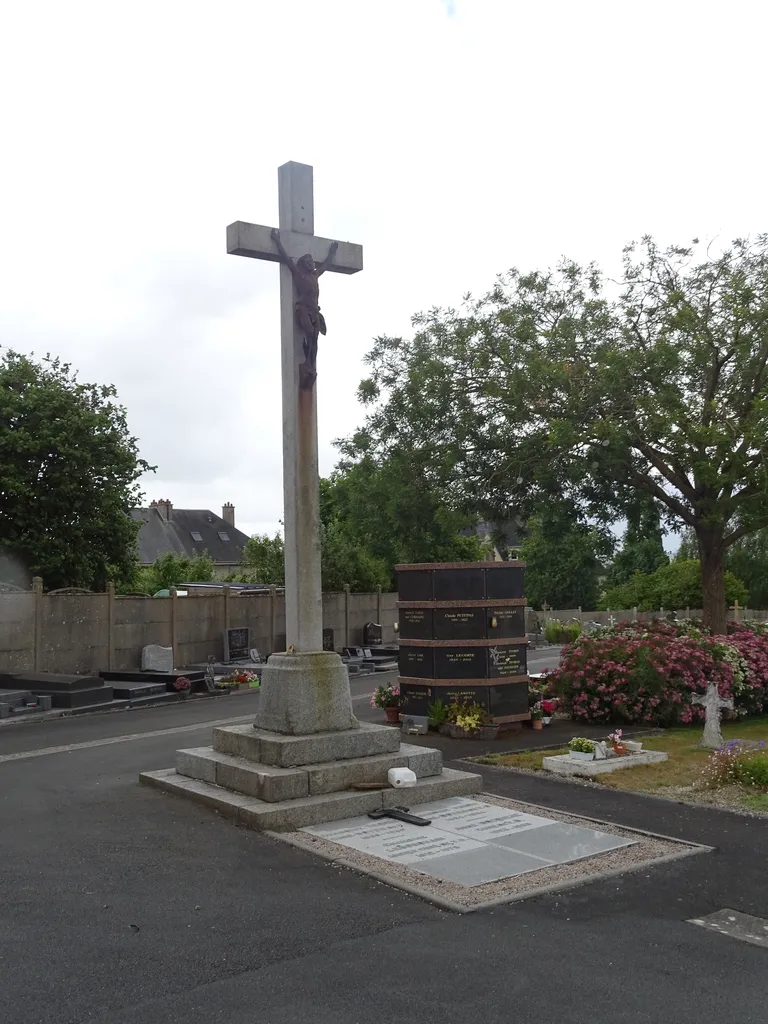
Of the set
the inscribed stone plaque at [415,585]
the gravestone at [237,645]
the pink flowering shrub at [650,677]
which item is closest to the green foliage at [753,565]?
the gravestone at [237,645]

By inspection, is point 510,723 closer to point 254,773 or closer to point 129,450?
point 254,773

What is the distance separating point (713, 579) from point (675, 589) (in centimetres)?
2084

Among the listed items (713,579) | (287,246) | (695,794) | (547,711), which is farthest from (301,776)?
(713,579)

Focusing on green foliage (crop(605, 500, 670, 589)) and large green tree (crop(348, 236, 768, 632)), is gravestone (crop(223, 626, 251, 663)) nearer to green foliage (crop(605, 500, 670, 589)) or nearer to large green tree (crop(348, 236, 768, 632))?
large green tree (crop(348, 236, 768, 632))

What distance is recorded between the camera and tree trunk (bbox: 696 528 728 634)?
17500 millimetres

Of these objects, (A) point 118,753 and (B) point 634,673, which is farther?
(B) point 634,673

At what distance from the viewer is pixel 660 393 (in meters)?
15.7

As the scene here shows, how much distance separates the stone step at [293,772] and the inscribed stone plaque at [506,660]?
415 centimetres

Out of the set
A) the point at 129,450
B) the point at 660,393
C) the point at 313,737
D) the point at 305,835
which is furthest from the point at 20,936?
the point at 129,450

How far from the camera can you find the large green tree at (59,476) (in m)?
24.8

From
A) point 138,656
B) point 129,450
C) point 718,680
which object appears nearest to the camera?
point 718,680

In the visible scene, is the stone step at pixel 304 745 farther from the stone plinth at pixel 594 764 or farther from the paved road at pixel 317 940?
the stone plinth at pixel 594 764

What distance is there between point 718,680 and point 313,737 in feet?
26.9

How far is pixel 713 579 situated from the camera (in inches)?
698
